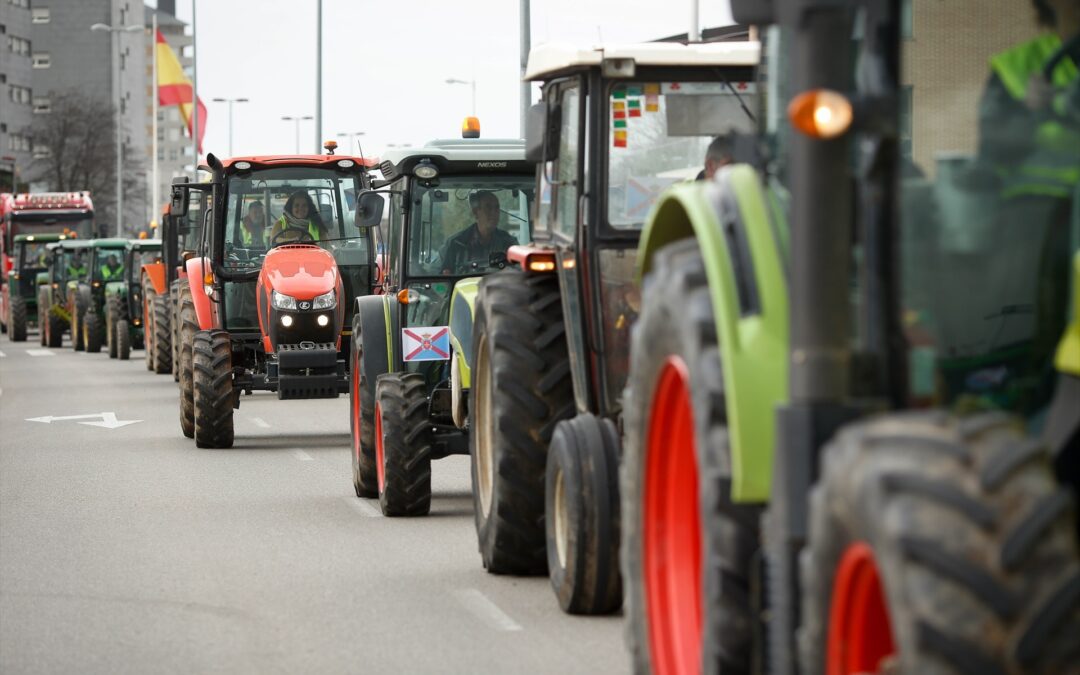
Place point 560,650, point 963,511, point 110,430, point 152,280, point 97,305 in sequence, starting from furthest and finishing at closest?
point 97,305, point 152,280, point 110,430, point 560,650, point 963,511

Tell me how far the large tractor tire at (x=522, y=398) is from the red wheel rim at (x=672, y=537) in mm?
3374

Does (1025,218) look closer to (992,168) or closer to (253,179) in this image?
(992,168)

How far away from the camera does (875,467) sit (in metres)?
Result: 3.72

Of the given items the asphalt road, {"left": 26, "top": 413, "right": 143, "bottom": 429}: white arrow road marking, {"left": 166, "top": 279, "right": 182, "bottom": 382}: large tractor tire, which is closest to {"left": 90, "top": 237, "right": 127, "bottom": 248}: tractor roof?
{"left": 166, "top": 279, "right": 182, "bottom": 382}: large tractor tire

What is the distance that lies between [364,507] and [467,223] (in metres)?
2.01

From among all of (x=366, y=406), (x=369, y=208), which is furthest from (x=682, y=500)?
(x=369, y=208)

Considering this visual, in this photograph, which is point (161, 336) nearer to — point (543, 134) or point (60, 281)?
point (60, 281)

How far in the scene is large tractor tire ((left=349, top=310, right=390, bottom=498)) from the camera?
13156mm

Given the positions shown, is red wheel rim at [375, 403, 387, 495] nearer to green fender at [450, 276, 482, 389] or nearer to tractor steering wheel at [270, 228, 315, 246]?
green fender at [450, 276, 482, 389]

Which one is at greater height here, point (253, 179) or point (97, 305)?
point (253, 179)

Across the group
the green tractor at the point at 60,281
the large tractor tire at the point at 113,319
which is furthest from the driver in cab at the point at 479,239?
the green tractor at the point at 60,281

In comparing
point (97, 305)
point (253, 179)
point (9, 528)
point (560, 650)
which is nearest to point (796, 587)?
point (560, 650)

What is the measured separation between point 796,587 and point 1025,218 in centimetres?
92

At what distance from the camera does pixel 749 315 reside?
476cm
